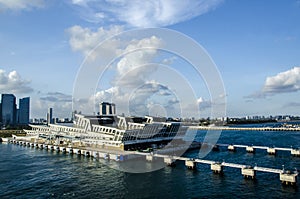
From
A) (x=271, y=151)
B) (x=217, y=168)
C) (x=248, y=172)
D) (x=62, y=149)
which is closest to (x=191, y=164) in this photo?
(x=217, y=168)

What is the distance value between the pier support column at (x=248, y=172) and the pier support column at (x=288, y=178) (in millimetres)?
3806

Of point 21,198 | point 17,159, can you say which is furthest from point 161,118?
point 21,198

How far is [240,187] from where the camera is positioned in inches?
1326

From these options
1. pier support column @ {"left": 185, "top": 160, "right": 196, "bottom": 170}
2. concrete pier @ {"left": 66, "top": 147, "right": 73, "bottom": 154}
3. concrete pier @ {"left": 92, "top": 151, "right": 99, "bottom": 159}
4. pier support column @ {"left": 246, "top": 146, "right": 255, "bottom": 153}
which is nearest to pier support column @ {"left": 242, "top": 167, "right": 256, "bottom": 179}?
pier support column @ {"left": 185, "top": 160, "right": 196, "bottom": 170}

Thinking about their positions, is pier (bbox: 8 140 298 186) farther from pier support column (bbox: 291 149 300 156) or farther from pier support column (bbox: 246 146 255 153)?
pier support column (bbox: 291 149 300 156)

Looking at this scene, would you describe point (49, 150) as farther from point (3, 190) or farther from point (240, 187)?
point (240, 187)

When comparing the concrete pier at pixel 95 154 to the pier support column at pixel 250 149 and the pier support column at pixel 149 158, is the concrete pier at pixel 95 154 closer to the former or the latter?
the pier support column at pixel 149 158

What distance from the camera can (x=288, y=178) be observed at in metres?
33.6

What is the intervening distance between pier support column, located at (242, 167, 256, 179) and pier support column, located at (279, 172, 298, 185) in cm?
381

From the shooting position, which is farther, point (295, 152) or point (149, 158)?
point (295, 152)

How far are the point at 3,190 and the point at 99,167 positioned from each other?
52.3 ft

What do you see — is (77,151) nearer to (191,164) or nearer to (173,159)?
(173,159)

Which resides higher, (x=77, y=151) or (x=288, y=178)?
(x=288, y=178)

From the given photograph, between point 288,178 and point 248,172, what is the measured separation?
5324 mm
